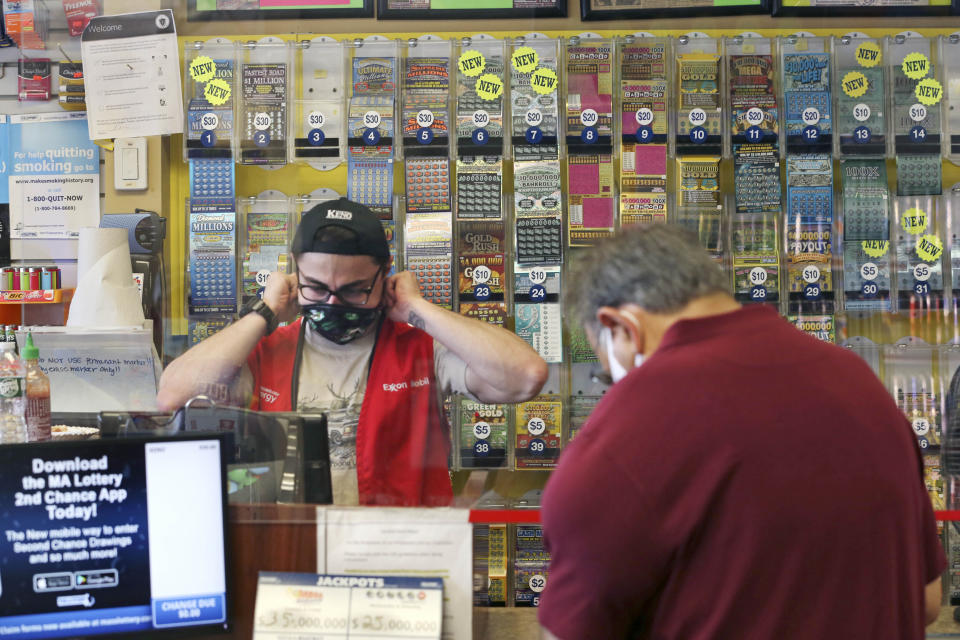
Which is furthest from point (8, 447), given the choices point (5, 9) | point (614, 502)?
point (5, 9)

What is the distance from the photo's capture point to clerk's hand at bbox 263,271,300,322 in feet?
6.54

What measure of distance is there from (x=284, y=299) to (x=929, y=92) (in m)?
2.35

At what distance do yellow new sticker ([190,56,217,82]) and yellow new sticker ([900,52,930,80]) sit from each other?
2.36 metres

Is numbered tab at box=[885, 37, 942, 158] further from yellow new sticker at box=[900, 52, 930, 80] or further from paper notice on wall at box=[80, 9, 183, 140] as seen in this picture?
paper notice on wall at box=[80, 9, 183, 140]

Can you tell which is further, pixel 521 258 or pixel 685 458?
pixel 521 258

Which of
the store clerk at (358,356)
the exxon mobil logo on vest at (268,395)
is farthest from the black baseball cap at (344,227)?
the exxon mobil logo on vest at (268,395)

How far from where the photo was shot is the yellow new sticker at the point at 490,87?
291 centimetres

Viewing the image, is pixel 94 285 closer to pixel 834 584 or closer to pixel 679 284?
pixel 679 284

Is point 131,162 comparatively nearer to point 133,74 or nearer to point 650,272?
point 133,74

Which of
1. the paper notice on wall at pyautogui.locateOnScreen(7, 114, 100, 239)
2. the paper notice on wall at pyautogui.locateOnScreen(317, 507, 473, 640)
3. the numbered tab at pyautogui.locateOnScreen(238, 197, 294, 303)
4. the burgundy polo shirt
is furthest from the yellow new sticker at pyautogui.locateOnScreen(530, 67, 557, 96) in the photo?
the burgundy polo shirt

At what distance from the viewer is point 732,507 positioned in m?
0.92

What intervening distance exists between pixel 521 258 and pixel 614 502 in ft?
6.44

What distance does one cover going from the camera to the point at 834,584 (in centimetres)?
94

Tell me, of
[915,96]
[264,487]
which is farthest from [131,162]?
[915,96]
